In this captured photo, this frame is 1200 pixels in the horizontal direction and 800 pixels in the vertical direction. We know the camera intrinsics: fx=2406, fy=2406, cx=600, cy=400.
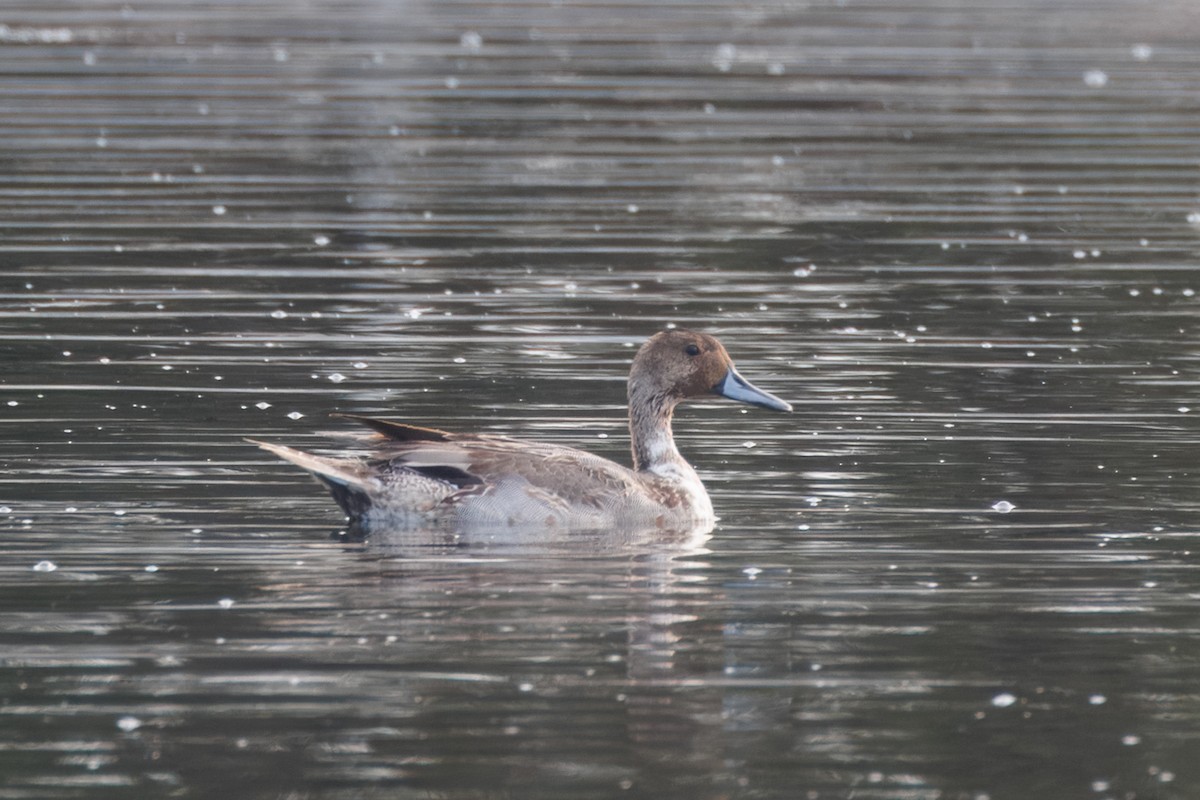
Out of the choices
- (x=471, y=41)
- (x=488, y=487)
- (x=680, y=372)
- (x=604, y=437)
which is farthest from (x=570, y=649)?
(x=471, y=41)

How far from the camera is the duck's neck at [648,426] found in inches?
471

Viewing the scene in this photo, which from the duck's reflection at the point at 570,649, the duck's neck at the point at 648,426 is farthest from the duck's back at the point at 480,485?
the duck's neck at the point at 648,426

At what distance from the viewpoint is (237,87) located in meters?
33.7

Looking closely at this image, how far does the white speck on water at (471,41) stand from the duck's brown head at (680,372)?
26.7 m

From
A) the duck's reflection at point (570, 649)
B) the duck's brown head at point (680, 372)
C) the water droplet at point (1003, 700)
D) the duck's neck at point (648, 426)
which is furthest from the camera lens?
the duck's brown head at point (680, 372)

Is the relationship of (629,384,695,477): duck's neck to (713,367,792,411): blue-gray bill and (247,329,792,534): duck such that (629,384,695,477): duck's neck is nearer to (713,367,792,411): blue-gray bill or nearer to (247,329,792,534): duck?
(713,367,792,411): blue-gray bill

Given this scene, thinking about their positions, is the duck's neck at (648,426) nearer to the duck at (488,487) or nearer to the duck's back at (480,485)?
the duck at (488,487)

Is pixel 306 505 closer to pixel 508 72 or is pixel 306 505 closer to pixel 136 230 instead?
pixel 136 230

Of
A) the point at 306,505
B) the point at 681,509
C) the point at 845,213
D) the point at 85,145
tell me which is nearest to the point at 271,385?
the point at 306,505

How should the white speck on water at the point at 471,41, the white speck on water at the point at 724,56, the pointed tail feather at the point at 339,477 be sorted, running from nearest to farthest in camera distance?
the pointed tail feather at the point at 339,477, the white speck on water at the point at 724,56, the white speck on water at the point at 471,41

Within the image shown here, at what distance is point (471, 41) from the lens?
4019cm

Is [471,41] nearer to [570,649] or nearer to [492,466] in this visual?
[492,466]

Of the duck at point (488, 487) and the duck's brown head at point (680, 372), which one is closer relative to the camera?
the duck at point (488, 487)

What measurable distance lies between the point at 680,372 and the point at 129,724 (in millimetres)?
4867
